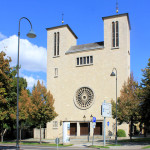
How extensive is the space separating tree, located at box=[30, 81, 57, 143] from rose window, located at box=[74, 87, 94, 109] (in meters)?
14.2

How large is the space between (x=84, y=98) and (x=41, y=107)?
51.9 feet

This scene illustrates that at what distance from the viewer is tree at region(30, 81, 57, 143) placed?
28.0 meters

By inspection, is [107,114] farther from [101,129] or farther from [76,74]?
[76,74]

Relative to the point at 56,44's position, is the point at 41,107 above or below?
below

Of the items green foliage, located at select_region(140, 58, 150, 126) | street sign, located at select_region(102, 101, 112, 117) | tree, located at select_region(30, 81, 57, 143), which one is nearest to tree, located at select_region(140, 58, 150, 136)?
green foliage, located at select_region(140, 58, 150, 126)

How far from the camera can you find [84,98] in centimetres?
4275

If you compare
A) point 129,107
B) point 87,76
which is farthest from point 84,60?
point 129,107

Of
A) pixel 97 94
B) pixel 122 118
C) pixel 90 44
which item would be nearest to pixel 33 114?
pixel 122 118

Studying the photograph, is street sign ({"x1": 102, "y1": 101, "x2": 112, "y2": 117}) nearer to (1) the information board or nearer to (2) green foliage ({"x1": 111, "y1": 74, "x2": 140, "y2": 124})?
(1) the information board

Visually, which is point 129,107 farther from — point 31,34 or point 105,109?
point 31,34

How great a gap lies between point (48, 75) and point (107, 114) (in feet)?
80.7

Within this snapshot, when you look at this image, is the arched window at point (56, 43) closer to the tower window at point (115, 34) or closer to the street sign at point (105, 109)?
the tower window at point (115, 34)

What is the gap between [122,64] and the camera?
40.2 meters

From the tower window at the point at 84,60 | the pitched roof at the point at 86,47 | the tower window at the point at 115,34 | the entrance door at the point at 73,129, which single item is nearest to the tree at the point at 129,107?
the tower window at the point at 115,34
